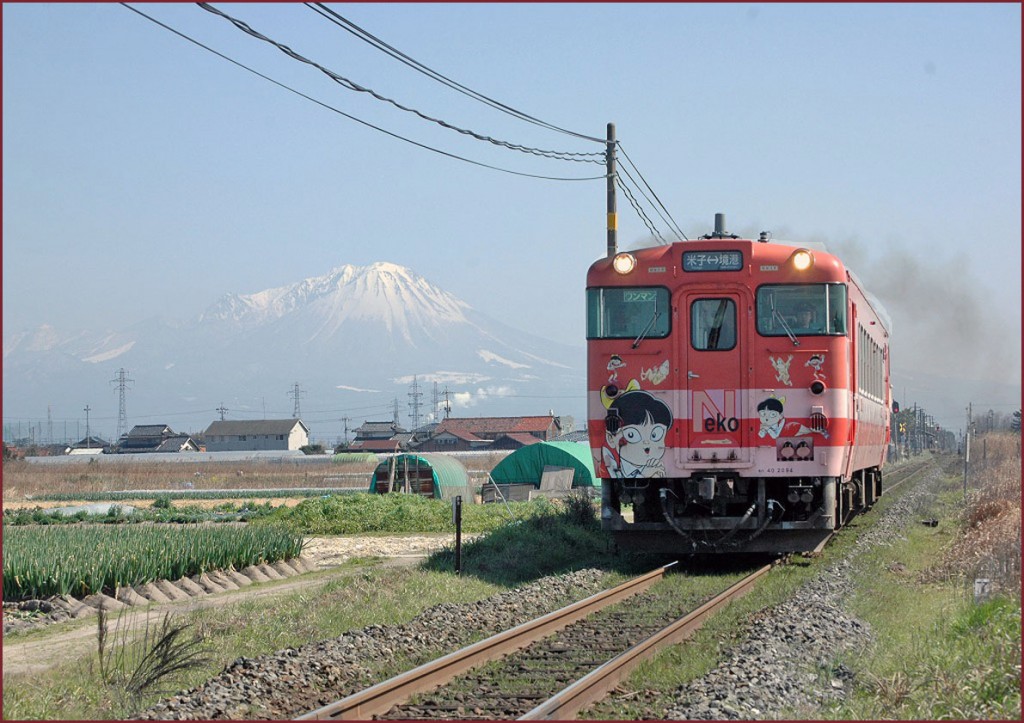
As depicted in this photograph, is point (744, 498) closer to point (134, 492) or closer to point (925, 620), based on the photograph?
point (925, 620)

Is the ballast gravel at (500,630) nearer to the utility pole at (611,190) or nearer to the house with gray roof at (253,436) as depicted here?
the utility pole at (611,190)

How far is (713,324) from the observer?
15727 millimetres

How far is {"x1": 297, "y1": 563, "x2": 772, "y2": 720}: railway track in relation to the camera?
8539 mm

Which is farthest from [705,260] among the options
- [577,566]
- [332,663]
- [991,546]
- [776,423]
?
[332,663]

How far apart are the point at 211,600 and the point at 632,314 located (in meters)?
6.98

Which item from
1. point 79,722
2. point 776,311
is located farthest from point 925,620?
point 79,722

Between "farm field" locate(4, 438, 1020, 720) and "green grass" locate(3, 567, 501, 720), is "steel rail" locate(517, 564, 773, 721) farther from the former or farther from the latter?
"green grass" locate(3, 567, 501, 720)

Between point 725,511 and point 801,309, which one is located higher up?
point 801,309

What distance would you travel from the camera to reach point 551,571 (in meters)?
17.1

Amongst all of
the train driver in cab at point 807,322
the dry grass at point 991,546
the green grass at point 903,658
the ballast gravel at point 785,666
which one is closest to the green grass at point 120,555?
the green grass at point 903,658

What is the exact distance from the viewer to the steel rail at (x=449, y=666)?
8328 mm

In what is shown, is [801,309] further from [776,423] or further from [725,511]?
[725,511]

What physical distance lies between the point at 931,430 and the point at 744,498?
15017 cm

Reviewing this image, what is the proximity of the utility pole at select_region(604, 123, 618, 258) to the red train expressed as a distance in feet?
20.3
